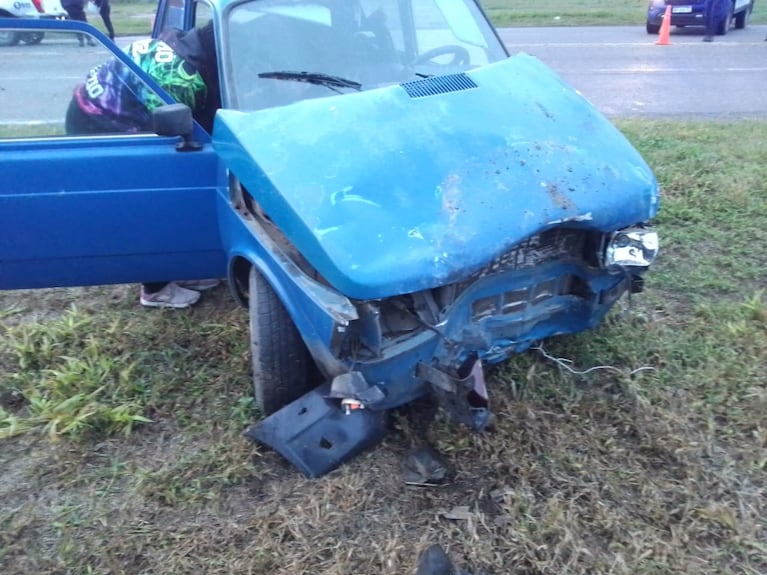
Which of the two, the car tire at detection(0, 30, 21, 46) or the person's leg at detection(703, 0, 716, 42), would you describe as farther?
the person's leg at detection(703, 0, 716, 42)

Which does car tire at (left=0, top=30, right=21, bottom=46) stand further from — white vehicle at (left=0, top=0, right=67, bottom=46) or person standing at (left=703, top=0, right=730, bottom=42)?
person standing at (left=703, top=0, right=730, bottom=42)

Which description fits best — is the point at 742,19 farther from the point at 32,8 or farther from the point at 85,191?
the point at 85,191

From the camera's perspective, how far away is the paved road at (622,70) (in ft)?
11.7

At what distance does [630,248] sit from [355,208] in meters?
1.10

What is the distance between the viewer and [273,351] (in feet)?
10.2

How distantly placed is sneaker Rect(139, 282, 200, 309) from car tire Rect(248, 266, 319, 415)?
115 centimetres

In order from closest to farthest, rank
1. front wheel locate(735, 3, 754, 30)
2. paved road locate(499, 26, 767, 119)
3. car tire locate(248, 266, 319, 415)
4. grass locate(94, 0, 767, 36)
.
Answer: car tire locate(248, 266, 319, 415) < paved road locate(499, 26, 767, 119) < front wheel locate(735, 3, 754, 30) < grass locate(94, 0, 767, 36)

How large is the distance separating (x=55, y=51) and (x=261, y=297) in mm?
1743

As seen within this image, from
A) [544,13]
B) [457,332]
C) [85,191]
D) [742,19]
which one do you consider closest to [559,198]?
[457,332]

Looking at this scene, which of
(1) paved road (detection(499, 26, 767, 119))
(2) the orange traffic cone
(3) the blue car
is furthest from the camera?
(3) the blue car

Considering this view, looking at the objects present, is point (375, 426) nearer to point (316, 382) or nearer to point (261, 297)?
point (316, 382)

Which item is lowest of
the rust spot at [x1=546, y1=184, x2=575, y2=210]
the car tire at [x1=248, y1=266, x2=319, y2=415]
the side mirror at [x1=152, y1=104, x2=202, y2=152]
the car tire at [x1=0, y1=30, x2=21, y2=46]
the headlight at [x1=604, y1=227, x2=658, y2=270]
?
the car tire at [x1=248, y1=266, x2=319, y2=415]

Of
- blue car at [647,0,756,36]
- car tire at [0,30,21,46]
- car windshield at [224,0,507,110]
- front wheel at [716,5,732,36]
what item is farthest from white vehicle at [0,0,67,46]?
front wheel at [716,5,732,36]

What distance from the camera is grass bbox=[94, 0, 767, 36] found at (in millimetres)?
16156
